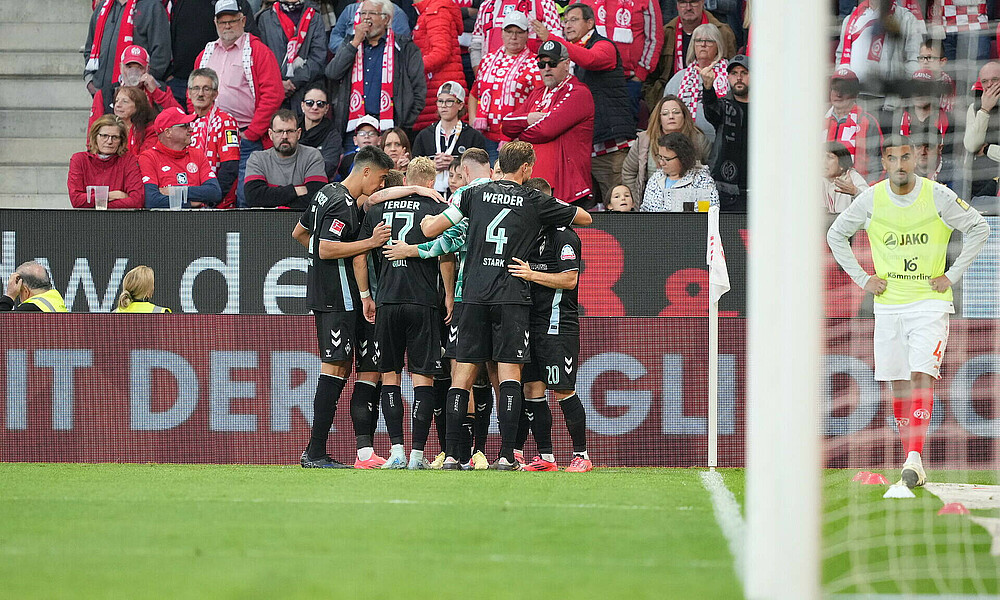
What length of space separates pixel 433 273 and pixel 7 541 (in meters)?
4.16

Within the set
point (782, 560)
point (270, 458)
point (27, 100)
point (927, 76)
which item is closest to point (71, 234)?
point (270, 458)

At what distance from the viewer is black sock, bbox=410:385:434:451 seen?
854 centimetres

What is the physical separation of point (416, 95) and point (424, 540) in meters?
7.50

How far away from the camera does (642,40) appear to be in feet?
39.5

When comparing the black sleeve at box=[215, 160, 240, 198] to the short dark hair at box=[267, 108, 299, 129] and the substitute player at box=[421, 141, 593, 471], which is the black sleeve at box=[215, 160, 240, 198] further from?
the substitute player at box=[421, 141, 593, 471]

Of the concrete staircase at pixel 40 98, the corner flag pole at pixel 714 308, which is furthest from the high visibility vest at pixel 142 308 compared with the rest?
the corner flag pole at pixel 714 308

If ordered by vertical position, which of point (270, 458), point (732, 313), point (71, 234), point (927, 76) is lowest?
point (270, 458)

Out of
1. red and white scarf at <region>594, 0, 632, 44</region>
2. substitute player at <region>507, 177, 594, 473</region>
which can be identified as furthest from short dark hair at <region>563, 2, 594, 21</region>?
substitute player at <region>507, 177, 594, 473</region>

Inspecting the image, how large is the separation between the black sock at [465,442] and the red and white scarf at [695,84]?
4.18 m

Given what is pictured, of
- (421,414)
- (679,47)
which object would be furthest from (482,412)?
(679,47)

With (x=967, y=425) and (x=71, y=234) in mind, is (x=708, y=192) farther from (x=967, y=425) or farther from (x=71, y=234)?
(x=71, y=234)

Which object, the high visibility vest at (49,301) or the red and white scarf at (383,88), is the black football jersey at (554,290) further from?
the high visibility vest at (49,301)

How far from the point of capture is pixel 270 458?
9.36 m

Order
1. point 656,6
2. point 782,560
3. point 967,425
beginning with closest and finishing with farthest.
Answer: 1. point 782,560
2. point 967,425
3. point 656,6
